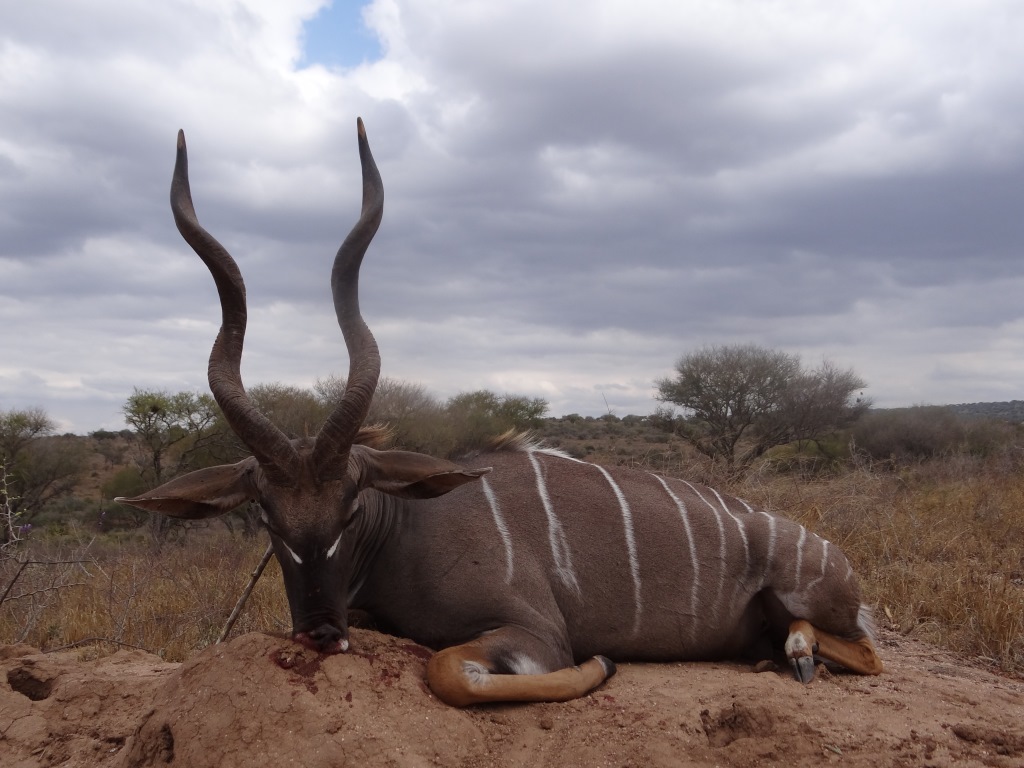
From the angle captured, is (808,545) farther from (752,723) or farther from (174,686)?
(174,686)

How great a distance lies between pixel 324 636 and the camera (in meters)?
3.85

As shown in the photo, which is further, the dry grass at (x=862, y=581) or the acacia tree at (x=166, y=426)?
the acacia tree at (x=166, y=426)

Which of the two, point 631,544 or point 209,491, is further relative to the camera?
point 631,544


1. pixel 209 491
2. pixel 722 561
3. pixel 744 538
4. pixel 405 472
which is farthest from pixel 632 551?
pixel 209 491

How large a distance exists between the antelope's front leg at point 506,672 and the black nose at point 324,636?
1.46ft

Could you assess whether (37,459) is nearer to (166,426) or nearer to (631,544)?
(166,426)

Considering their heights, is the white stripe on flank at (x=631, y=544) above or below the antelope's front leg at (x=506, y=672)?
above

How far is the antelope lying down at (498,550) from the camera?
396cm

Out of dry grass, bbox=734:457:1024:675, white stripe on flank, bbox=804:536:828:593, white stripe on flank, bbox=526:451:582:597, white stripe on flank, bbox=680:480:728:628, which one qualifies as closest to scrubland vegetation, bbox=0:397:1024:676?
dry grass, bbox=734:457:1024:675

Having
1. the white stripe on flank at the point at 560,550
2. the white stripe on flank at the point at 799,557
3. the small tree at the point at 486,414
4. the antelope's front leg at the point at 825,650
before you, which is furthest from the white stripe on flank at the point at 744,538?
the small tree at the point at 486,414

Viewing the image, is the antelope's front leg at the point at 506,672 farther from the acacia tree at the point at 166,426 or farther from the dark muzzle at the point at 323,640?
the acacia tree at the point at 166,426

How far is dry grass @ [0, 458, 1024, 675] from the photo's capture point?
6.23 meters

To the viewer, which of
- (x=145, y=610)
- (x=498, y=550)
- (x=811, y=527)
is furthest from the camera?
(x=811, y=527)

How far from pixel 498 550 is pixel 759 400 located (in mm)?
20934
